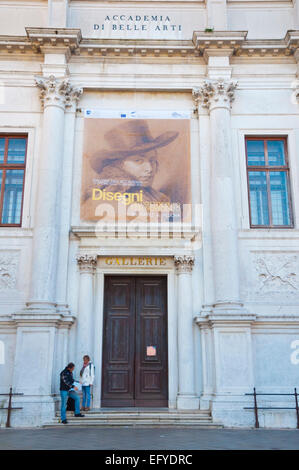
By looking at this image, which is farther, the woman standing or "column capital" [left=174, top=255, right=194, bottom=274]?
"column capital" [left=174, top=255, right=194, bottom=274]

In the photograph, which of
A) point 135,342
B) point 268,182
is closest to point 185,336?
point 135,342

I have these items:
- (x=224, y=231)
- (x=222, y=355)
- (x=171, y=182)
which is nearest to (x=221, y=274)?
(x=224, y=231)

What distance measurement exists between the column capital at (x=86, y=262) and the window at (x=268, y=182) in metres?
4.89

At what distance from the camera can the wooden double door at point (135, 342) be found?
13602 millimetres

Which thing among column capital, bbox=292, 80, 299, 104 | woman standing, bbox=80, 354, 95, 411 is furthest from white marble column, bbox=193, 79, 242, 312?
woman standing, bbox=80, 354, 95, 411

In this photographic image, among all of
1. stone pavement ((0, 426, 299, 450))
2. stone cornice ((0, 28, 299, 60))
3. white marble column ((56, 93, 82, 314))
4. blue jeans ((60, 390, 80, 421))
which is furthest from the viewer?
stone cornice ((0, 28, 299, 60))

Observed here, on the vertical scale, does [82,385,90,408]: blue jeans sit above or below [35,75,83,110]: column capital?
below

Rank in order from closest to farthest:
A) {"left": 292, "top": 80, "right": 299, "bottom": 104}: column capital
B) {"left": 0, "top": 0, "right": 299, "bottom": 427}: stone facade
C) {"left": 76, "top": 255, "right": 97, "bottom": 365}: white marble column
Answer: {"left": 0, "top": 0, "right": 299, "bottom": 427}: stone facade → {"left": 76, "top": 255, "right": 97, "bottom": 365}: white marble column → {"left": 292, "top": 80, "right": 299, "bottom": 104}: column capital

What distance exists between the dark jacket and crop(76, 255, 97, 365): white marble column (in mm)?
1362

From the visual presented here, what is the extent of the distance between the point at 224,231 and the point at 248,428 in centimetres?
524

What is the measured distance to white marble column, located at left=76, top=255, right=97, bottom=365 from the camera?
13.4 m

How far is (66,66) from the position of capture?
1514 centimetres

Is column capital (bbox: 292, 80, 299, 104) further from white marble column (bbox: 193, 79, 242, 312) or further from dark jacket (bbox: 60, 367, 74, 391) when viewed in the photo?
dark jacket (bbox: 60, 367, 74, 391)

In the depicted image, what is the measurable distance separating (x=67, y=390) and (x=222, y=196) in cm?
679
